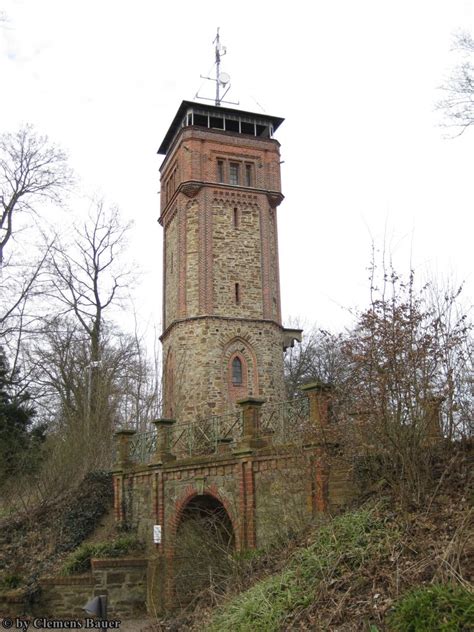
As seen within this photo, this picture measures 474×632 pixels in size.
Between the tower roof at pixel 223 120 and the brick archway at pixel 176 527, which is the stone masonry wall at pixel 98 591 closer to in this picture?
the brick archway at pixel 176 527

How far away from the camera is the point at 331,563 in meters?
7.83

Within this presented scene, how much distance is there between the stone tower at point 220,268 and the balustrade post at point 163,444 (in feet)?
24.7

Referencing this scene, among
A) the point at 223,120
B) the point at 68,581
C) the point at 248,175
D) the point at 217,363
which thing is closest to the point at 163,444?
the point at 68,581

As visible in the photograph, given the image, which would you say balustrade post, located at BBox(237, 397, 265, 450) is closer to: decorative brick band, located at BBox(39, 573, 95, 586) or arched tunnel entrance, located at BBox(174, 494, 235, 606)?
arched tunnel entrance, located at BBox(174, 494, 235, 606)

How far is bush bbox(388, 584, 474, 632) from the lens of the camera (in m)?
5.39

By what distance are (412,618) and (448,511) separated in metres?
2.44

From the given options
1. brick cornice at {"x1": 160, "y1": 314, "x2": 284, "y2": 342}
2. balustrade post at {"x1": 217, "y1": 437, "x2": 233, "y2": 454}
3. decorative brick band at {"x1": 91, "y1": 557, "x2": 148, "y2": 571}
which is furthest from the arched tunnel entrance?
brick cornice at {"x1": 160, "y1": 314, "x2": 284, "y2": 342}

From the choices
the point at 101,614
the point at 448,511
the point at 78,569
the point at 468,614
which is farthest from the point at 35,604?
the point at 468,614

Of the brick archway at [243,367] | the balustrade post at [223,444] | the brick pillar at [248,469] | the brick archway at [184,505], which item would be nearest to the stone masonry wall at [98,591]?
the brick archway at [184,505]

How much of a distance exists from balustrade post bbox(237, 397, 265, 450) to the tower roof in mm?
18013

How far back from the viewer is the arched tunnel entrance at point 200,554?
446 inches

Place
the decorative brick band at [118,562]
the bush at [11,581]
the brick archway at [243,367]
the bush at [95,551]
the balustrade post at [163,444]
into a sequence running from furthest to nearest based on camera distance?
the brick archway at [243,367]
the balustrade post at [163,444]
the bush at [95,551]
the bush at [11,581]
the decorative brick band at [118,562]

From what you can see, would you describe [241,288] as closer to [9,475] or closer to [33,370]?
[33,370]

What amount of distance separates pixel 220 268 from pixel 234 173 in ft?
15.5
